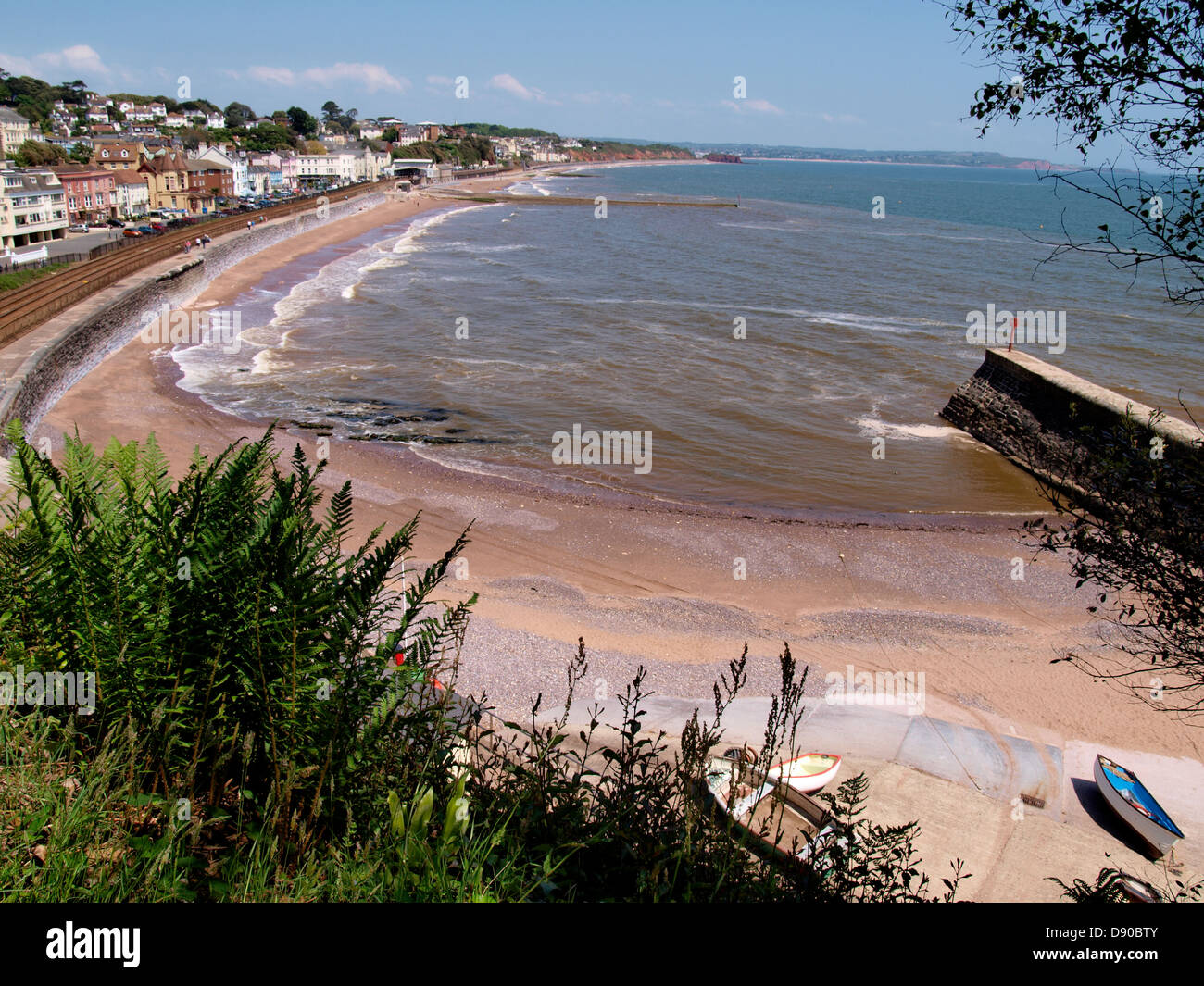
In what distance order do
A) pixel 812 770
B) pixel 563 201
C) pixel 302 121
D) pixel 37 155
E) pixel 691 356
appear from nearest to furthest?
pixel 812 770
pixel 691 356
pixel 37 155
pixel 563 201
pixel 302 121

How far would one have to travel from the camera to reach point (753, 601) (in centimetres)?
1490

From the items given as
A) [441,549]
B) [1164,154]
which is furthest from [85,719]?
[441,549]

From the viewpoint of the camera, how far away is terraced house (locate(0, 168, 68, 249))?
53125 mm

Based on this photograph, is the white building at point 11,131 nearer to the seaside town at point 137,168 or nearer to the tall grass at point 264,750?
the seaside town at point 137,168

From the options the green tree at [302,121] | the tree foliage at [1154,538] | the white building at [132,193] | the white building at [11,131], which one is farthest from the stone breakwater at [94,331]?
the green tree at [302,121]

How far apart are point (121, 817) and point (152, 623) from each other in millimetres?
750

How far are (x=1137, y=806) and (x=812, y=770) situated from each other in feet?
11.8

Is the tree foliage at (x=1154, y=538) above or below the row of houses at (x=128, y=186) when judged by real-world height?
below

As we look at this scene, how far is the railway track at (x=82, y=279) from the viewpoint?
2961 centimetres

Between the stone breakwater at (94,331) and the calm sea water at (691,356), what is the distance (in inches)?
128

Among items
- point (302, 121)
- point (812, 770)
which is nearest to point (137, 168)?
point (812, 770)

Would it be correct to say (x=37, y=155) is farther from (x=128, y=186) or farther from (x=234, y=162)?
(x=234, y=162)
